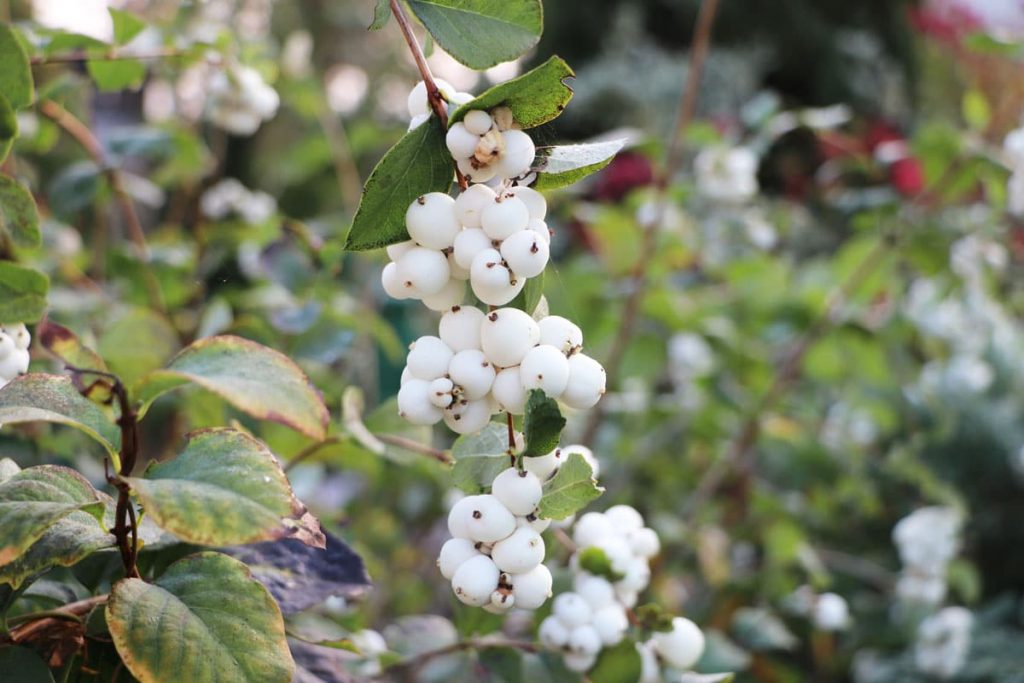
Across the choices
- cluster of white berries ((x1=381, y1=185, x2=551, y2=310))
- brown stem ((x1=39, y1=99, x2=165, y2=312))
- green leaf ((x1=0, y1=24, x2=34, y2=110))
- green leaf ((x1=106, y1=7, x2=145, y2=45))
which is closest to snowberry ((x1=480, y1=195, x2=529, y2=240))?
cluster of white berries ((x1=381, y1=185, x2=551, y2=310))

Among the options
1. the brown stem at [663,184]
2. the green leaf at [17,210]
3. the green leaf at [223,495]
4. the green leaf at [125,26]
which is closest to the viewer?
the green leaf at [223,495]

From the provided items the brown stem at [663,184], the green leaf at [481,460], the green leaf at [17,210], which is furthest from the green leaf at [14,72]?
the brown stem at [663,184]

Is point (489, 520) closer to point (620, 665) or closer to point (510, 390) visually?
point (510, 390)

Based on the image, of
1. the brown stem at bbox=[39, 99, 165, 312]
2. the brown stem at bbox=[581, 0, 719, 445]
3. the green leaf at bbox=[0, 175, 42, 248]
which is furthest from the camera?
the brown stem at bbox=[581, 0, 719, 445]

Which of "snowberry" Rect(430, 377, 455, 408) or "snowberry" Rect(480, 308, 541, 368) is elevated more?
"snowberry" Rect(480, 308, 541, 368)

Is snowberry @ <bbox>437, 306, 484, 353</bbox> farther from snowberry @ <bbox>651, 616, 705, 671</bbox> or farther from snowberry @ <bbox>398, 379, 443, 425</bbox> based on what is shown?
snowberry @ <bbox>651, 616, 705, 671</bbox>

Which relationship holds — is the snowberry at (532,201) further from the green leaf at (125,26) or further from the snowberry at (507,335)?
the green leaf at (125,26)
